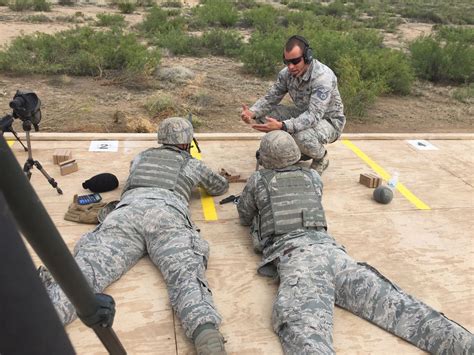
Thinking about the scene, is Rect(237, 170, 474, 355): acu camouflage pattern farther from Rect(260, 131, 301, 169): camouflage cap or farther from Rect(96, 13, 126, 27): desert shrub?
Rect(96, 13, 126, 27): desert shrub

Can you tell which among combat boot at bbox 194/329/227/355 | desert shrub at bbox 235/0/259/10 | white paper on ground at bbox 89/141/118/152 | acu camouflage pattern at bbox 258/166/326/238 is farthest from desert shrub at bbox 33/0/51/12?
combat boot at bbox 194/329/227/355

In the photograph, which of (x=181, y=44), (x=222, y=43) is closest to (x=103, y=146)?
(x=181, y=44)

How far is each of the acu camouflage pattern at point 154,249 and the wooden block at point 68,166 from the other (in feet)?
4.89

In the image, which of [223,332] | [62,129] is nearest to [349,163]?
[223,332]

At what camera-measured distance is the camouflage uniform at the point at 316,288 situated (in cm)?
293

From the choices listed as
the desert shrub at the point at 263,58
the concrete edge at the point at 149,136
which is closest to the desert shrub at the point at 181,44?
the desert shrub at the point at 263,58

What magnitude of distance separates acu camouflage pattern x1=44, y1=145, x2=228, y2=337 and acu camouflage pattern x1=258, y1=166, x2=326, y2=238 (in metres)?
0.56

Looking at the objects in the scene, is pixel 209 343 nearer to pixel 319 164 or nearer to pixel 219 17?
pixel 319 164

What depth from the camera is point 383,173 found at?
5887 mm

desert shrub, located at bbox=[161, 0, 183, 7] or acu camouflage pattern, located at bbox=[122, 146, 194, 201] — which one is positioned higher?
acu camouflage pattern, located at bbox=[122, 146, 194, 201]

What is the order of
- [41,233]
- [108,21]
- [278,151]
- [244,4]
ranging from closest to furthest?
[41,233] < [278,151] < [108,21] < [244,4]

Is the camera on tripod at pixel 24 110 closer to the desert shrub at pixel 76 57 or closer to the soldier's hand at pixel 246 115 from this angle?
the soldier's hand at pixel 246 115

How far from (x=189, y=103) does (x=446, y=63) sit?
7.08m

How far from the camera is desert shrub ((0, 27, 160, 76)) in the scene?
10750 millimetres
